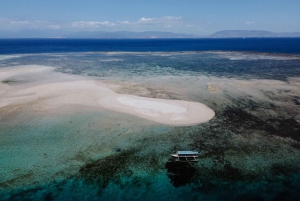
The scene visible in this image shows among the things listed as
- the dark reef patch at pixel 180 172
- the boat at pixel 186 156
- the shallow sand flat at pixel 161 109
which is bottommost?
the dark reef patch at pixel 180 172

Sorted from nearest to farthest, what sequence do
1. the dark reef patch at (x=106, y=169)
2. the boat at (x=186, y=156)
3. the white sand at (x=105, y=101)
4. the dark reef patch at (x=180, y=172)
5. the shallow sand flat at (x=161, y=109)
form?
the dark reef patch at (x=180, y=172), the dark reef patch at (x=106, y=169), the boat at (x=186, y=156), the shallow sand flat at (x=161, y=109), the white sand at (x=105, y=101)

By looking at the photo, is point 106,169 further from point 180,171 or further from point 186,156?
point 186,156

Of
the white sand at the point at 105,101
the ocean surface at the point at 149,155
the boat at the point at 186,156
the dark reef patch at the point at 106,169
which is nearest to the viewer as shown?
the ocean surface at the point at 149,155

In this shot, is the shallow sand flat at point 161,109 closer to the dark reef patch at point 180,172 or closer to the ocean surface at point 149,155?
the ocean surface at point 149,155

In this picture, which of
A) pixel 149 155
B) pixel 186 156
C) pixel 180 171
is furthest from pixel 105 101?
pixel 180 171

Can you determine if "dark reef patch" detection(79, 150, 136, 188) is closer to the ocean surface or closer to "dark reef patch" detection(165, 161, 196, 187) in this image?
the ocean surface

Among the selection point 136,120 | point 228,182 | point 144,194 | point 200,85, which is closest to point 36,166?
point 144,194

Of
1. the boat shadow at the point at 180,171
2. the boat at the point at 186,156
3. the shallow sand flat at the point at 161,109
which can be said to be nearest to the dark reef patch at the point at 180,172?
the boat shadow at the point at 180,171

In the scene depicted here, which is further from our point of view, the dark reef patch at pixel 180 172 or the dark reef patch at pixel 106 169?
the dark reef patch at pixel 106 169

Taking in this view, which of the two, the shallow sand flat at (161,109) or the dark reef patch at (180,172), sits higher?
the shallow sand flat at (161,109)

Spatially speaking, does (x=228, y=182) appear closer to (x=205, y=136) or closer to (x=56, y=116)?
(x=205, y=136)
